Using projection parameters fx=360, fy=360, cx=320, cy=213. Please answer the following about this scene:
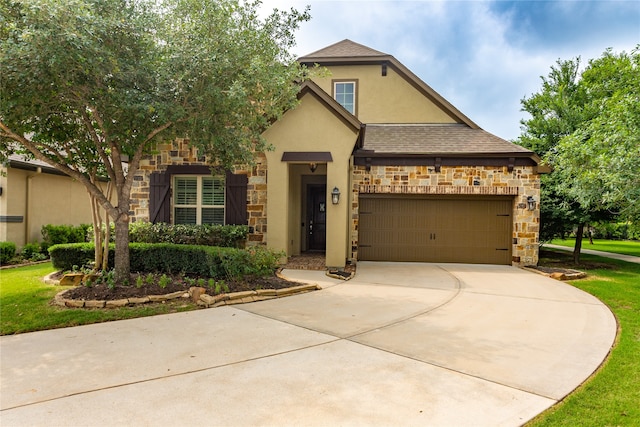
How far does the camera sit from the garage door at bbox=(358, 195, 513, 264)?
1127 cm

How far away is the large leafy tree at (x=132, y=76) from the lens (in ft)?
16.0

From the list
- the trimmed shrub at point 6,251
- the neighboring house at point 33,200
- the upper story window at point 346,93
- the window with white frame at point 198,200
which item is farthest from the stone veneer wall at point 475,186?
the neighboring house at point 33,200

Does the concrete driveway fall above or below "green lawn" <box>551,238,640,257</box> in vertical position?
above

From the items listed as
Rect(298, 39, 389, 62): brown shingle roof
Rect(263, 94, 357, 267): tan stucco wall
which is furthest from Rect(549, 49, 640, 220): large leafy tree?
Rect(298, 39, 389, 62): brown shingle roof

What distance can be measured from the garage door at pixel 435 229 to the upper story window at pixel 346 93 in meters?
3.92

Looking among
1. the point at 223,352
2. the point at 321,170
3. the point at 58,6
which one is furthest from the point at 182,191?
the point at 223,352

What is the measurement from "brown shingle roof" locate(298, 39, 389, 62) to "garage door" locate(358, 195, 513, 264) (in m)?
5.59

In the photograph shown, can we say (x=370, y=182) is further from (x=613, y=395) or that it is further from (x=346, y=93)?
(x=613, y=395)

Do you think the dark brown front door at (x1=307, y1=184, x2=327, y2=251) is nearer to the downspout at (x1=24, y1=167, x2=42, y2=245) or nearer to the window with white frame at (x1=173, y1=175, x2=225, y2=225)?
the window with white frame at (x1=173, y1=175, x2=225, y2=225)

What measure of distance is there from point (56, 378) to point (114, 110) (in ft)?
13.6

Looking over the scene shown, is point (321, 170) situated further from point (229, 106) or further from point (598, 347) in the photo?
point (598, 347)

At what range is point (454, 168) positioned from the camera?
11.0 metres

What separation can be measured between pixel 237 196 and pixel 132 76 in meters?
4.61

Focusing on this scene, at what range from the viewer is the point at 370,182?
11.1 m
